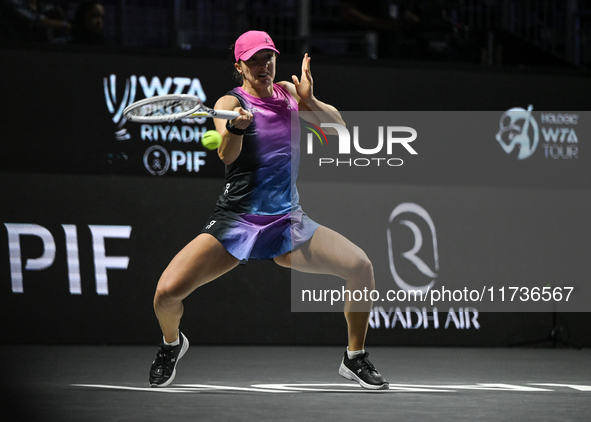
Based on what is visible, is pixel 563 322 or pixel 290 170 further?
pixel 563 322

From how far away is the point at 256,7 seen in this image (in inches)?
329

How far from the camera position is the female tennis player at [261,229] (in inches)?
172

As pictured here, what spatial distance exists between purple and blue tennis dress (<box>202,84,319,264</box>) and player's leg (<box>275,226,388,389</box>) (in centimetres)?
6

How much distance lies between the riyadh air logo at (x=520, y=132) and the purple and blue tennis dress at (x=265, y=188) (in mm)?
3464

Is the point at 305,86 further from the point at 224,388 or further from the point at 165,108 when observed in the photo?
the point at 224,388

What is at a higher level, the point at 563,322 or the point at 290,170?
the point at 290,170

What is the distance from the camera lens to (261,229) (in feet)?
14.6

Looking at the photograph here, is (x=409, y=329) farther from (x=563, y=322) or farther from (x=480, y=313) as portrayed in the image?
(x=563, y=322)

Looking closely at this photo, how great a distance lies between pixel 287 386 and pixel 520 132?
375cm

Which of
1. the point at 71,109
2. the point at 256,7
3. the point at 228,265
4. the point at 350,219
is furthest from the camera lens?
the point at 256,7

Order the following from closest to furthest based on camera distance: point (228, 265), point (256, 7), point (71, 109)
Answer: point (228, 265) < point (71, 109) < point (256, 7)

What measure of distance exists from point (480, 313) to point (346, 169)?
1.74 metres

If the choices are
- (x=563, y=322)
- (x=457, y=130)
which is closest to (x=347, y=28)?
(x=457, y=130)

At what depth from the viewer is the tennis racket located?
4.05m
